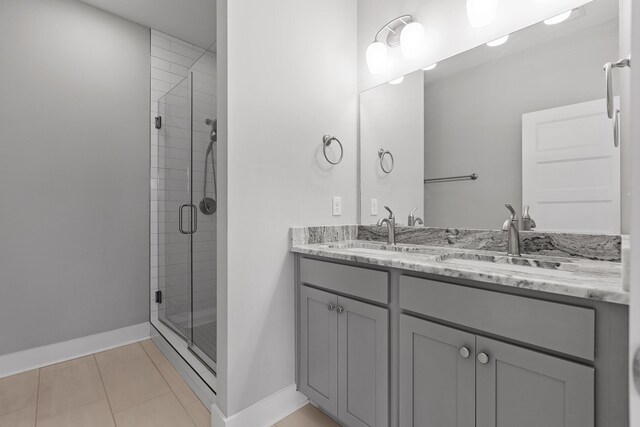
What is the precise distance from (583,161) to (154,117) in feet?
9.62

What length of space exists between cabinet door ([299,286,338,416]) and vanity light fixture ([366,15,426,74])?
144 centimetres

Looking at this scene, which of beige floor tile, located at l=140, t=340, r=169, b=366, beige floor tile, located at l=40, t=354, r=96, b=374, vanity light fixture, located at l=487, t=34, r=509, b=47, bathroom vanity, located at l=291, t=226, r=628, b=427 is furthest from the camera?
beige floor tile, located at l=140, t=340, r=169, b=366

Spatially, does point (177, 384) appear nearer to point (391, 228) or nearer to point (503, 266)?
point (391, 228)

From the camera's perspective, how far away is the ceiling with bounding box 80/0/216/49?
2.39 m

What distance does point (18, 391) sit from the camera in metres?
1.86

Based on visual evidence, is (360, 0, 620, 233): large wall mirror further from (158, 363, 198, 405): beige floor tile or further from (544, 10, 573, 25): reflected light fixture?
(158, 363, 198, 405): beige floor tile

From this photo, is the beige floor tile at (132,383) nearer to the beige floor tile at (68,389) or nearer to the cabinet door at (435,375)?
the beige floor tile at (68,389)

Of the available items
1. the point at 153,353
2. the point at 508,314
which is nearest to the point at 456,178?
the point at 508,314

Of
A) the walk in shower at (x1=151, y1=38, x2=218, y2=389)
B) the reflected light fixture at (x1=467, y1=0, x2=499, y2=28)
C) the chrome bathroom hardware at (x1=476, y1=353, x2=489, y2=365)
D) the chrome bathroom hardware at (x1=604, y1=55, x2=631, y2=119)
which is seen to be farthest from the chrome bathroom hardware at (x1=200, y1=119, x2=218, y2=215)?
the chrome bathroom hardware at (x1=604, y1=55, x2=631, y2=119)

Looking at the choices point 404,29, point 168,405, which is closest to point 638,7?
point 404,29

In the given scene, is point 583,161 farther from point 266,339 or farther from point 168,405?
point 168,405

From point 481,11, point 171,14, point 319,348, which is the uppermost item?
point 171,14

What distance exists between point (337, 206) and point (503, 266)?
1.00m

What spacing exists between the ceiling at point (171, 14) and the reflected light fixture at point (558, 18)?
7.20 ft
